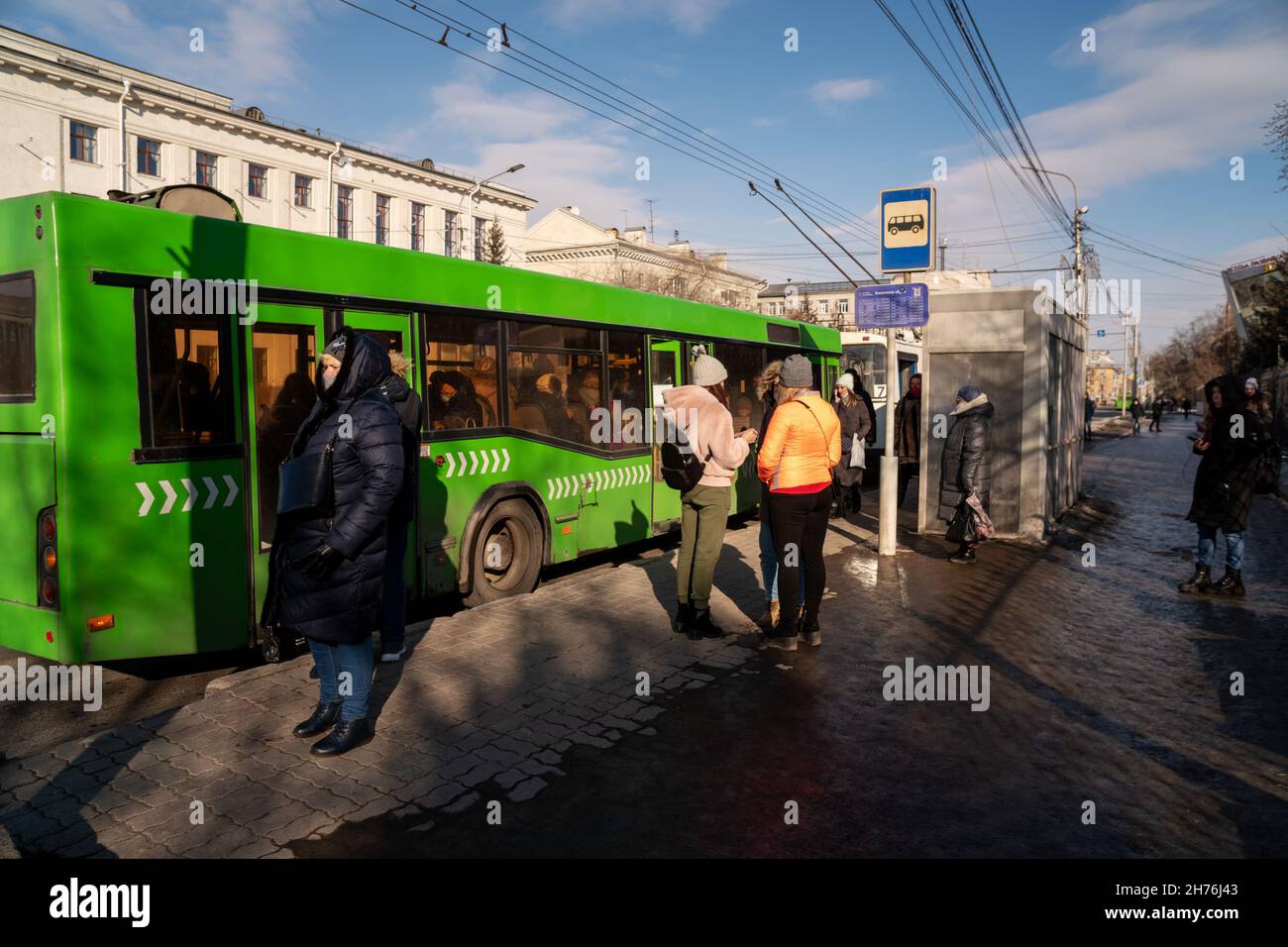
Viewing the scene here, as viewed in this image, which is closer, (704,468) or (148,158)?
(704,468)

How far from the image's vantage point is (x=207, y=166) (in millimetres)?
47156

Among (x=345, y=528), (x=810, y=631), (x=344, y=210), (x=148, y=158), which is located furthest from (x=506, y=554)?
(x=344, y=210)

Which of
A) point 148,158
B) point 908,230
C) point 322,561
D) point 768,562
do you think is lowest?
point 768,562

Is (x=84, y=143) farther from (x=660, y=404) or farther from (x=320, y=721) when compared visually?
(x=320, y=721)

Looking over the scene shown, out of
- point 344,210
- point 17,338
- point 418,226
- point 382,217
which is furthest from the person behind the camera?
point 418,226

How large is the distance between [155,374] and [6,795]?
7.85 feet

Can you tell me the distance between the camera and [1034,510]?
428 inches

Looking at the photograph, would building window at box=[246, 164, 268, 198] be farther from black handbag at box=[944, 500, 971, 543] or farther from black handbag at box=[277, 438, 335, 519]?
black handbag at box=[277, 438, 335, 519]

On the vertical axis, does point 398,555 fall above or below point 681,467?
below

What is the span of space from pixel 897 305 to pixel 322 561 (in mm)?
6856

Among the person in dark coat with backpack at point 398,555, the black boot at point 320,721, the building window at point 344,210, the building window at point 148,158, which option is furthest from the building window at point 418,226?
the black boot at point 320,721

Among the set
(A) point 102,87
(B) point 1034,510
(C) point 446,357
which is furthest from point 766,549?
(A) point 102,87
